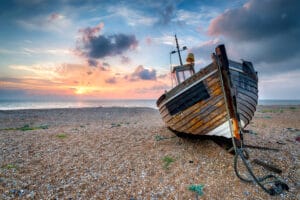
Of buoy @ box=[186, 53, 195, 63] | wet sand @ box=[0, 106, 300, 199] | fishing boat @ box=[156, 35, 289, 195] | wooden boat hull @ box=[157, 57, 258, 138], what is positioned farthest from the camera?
buoy @ box=[186, 53, 195, 63]

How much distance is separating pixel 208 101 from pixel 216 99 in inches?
11.7

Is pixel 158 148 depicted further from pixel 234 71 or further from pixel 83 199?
pixel 234 71

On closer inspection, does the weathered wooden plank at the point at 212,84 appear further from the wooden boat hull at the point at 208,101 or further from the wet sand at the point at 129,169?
the wet sand at the point at 129,169

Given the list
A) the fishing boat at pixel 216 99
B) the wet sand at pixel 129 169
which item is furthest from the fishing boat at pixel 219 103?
the wet sand at pixel 129 169

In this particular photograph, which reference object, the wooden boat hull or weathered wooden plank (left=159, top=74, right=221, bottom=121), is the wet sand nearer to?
the wooden boat hull

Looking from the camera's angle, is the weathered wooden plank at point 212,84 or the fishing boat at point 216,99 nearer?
the fishing boat at point 216,99

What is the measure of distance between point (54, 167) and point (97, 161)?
1510 millimetres

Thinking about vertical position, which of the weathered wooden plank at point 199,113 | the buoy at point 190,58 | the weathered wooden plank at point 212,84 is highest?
the buoy at point 190,58

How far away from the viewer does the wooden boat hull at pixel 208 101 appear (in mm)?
6234

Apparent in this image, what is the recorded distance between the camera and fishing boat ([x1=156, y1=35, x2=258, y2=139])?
19.7 feet

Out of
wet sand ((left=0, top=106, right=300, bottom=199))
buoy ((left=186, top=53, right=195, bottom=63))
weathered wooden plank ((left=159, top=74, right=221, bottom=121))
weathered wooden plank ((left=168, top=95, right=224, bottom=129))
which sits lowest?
wet sand ((left=0, top=106, right=300, bottom=199))

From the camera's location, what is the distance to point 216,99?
6273mm

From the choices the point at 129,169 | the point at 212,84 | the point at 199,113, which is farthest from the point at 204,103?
the point at 129,169

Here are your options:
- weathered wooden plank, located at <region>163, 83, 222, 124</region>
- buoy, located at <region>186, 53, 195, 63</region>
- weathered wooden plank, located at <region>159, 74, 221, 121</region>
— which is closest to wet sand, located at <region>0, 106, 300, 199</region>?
weathered wooden plank, located at <region>163, 83, 222, 124</region>
